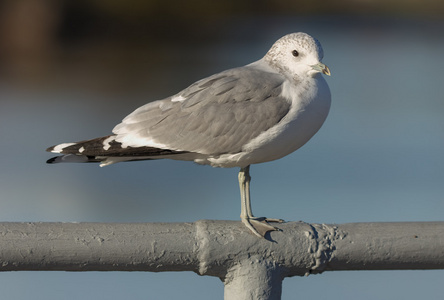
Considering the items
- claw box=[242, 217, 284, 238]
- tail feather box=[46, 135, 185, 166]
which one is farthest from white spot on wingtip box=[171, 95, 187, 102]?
claw box=[242, 217, 284, 238]

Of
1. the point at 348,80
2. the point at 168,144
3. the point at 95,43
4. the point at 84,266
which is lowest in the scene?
the point at 84,266

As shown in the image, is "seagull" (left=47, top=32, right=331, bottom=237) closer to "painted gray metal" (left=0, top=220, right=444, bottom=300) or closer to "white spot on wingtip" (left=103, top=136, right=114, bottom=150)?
"white spot on wingtip" (left=103, top=136, right=114, bottom=150)

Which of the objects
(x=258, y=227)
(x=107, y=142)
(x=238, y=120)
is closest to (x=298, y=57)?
(x=238, y=120)

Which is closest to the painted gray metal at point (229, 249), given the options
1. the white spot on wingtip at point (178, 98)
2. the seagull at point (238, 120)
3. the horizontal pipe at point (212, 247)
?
the horizontal pipe at point (212, 247)

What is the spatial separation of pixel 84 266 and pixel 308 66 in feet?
2.83

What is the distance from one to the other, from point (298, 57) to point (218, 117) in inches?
9.3

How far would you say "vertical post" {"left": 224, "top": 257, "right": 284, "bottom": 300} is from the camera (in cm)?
144

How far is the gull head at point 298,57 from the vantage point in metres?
2.03

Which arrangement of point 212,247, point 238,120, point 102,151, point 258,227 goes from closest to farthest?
1. point 212,247
2. point 258,227
3. point 102,151
4. point 238,120

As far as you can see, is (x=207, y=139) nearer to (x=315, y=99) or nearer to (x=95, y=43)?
(x=315, y=99)

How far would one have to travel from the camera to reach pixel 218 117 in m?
2.04

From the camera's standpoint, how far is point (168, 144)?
1.99 m

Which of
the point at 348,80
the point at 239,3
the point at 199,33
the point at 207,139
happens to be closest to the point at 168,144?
the point at 207,139

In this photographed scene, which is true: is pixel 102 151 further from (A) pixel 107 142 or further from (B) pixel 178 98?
(B) pixel 178 98
